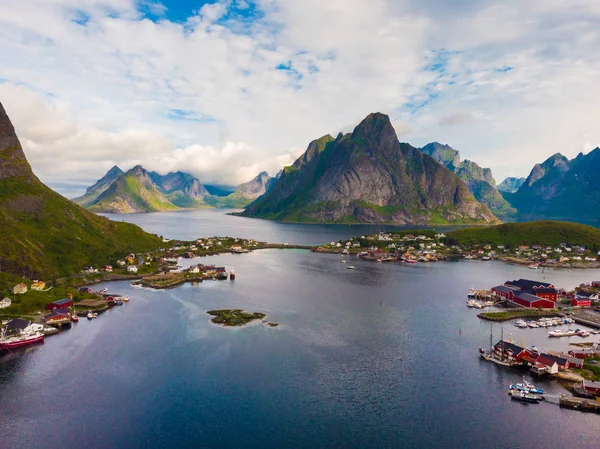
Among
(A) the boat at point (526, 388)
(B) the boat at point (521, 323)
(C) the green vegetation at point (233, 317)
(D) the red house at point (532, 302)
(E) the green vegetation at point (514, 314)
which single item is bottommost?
(A) the boat at point (526, 388)

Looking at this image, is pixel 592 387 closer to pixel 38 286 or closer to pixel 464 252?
pixel 38 286

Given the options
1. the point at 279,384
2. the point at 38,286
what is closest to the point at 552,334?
the point at 279,384

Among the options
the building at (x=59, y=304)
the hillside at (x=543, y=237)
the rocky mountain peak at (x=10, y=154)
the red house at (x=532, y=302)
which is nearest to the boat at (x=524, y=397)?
the red house at (x=532, y=302)

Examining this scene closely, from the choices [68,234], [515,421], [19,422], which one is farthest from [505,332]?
[68,234]

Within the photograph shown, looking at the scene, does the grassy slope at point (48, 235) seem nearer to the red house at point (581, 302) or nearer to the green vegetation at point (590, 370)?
the green vegetation at point (590, 370)

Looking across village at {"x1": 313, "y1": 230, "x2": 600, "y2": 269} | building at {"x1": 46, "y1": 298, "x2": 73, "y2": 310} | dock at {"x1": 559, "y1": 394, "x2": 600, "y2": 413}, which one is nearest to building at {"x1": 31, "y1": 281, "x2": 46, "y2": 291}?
building at {"x1": 46, "y1": 298, "x2": 73, "y2": 310}

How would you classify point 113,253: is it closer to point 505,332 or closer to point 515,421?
point 505,332
